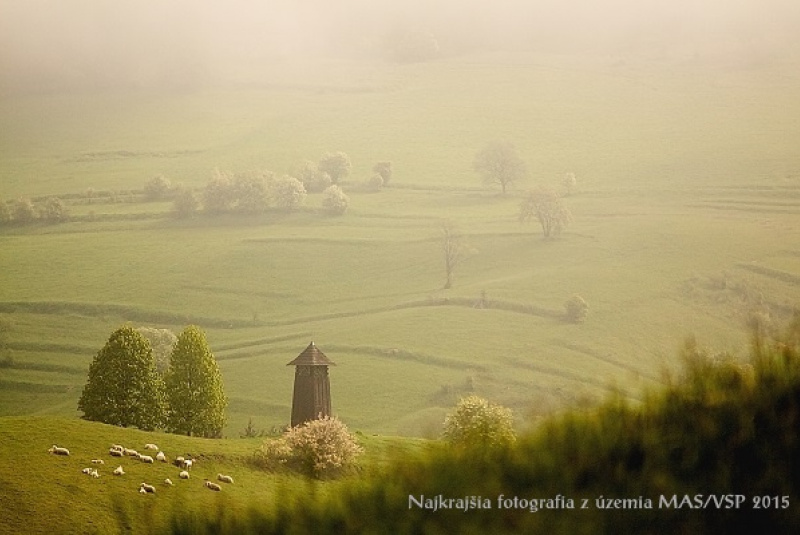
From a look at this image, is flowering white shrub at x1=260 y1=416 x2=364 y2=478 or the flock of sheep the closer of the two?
the flock of sheep

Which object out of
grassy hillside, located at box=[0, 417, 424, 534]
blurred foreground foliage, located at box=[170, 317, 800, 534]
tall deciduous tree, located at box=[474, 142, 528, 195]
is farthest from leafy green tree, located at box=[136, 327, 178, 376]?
blurred foreground foliage, located at box=[170, 317, 800, 534]

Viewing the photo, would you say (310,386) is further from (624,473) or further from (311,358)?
(624,473)

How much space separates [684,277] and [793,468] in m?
47.5

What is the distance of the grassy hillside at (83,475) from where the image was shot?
16312 mm

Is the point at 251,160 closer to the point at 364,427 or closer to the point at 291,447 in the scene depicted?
the point at 364,427

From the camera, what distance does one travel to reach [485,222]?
55.2 metres

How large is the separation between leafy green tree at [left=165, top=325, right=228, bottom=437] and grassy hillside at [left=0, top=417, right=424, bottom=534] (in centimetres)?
418

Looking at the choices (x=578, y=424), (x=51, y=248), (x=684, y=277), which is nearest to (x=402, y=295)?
(x=684, y=277)

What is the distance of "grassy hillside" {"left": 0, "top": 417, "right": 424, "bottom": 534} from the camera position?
53.5ft

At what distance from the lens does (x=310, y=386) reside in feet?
97.6

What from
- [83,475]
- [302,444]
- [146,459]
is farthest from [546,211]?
[83,475]

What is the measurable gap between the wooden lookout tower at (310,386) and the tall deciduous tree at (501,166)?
32232 millimetres

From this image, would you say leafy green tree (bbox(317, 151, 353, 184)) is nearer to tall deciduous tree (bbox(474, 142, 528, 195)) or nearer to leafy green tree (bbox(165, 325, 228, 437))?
tall deciduous tree (bbox(474, 142, 528, 195))

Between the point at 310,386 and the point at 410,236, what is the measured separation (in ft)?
84.3
